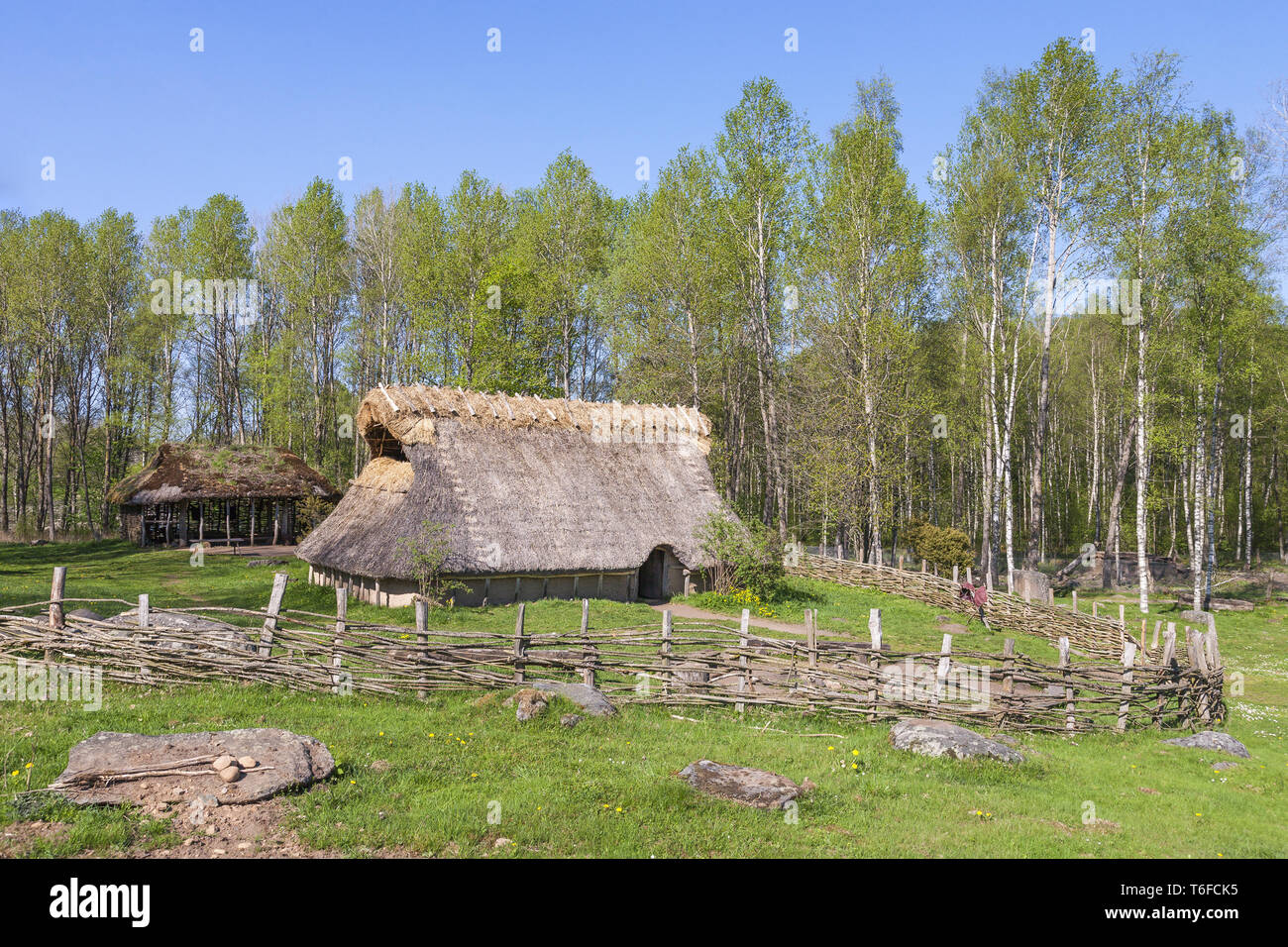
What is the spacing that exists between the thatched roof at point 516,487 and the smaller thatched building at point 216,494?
34.6ft

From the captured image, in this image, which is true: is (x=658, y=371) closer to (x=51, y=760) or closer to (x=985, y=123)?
(x=985, y=123)

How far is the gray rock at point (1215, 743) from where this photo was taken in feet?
32.2

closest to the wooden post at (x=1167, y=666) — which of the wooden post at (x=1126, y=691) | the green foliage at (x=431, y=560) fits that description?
the wooden post at (x=1126, y=691)

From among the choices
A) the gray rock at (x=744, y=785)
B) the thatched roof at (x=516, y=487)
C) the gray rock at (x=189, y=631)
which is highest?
the thatched roof at (x=516, y=487)

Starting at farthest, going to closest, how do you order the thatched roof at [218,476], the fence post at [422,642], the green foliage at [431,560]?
the thatched roof at [218,476]
the green foliage at [431,560]
the fence post at [422,642]

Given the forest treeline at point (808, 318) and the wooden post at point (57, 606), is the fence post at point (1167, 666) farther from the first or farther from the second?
the wooden post at point (57, 606)

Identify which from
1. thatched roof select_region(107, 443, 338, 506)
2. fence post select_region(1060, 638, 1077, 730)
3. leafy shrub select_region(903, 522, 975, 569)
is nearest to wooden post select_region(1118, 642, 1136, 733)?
fence post select_region(1060, 638, 1077, 730)

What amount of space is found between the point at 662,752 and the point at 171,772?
4212 mm

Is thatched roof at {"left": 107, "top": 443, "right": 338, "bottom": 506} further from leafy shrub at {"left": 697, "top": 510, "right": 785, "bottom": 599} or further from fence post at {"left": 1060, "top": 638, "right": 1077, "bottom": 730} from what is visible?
fence post at {"left": 1060, "top": 638, "right": 1077, "bottom": 730}

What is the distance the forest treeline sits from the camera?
21.1m

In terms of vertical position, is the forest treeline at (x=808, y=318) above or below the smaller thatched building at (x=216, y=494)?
above

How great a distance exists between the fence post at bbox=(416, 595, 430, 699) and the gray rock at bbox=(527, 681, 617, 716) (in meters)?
1.32

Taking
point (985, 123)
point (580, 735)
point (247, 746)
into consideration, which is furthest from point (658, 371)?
point (247, 746)
